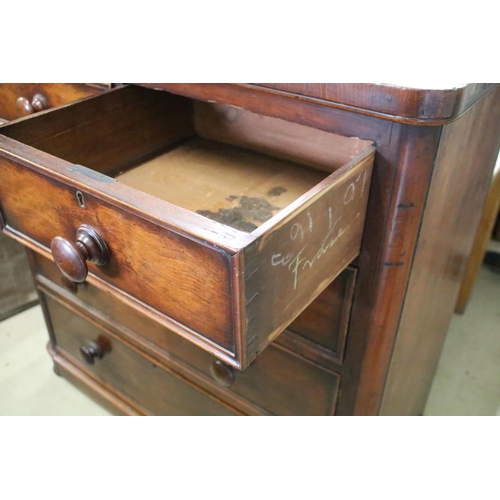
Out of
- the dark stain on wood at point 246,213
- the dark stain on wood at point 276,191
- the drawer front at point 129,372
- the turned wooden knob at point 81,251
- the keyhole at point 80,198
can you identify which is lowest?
the drawer front at point 129,372

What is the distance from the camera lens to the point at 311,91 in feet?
1.88

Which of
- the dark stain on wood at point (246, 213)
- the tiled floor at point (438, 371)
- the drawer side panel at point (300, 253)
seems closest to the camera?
the drawer side panel at point (300, 253)

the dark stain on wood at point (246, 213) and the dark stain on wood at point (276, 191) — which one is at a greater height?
the dark stain on wood at point (276, 191)

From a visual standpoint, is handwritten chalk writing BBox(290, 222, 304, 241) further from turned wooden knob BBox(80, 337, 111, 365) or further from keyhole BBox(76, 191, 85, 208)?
turned wooden knob BBox(80, 337, 111, 365)

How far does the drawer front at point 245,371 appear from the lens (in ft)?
2.55

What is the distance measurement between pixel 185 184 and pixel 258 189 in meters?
0.10

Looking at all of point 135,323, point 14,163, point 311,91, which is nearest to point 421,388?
point 135,323

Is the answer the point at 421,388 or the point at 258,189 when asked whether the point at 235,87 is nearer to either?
the point at 258,189

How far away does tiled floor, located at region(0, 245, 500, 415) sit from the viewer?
1.19 metres

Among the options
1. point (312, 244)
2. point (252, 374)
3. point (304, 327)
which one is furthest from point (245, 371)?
point (312, 244)

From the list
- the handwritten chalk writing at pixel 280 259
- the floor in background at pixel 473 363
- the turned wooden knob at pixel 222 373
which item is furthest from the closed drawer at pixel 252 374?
the floor in background at pixel 473 363

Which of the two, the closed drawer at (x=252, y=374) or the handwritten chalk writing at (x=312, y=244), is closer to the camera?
the handwritten chalk writing at (x=312, y=244)

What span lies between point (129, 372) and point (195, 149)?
490 millimetres

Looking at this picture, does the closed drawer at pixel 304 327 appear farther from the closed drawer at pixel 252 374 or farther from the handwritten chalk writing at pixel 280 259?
the handwritten chalk writing at pixel 280 259
